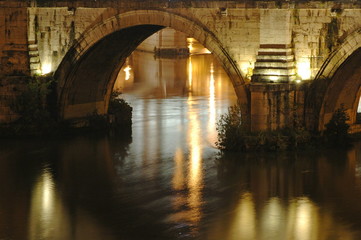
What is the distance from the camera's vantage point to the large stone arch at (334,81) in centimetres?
2378

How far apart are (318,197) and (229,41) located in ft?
→ 18.6

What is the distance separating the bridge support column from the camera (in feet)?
79.8

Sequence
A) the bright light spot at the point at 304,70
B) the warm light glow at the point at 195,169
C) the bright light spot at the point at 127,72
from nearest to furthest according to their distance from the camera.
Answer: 1. the warm light glow at the point at 195,169
2. the bright light spot at the point at 304,70
3. the bright light spot at the point at 127,72

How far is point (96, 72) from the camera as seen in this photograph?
29500 millimetres

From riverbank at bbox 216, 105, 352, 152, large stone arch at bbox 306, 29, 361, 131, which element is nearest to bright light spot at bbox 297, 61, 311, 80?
→ large stone arch at bbox 306, 29, 361, 131

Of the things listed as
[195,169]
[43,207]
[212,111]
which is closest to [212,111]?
[212,111]

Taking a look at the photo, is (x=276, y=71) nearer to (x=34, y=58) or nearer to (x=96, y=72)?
(x=96, y=72)

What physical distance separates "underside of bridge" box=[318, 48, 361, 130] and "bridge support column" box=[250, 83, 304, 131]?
69 cm

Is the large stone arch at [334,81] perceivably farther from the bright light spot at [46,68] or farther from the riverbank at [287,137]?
the bright light spot at [46,68]

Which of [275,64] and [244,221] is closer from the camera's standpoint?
[244,221]

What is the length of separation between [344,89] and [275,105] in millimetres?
2220

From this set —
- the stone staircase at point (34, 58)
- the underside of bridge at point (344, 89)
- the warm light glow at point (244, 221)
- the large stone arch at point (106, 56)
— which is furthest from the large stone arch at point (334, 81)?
the stone staircase at point (34, 58)

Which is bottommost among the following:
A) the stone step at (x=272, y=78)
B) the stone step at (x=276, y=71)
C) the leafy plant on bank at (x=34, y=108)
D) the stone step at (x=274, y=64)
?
the leafy plant on bank at (x=34, y=108)

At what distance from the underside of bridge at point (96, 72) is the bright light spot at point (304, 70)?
5.10 metres
